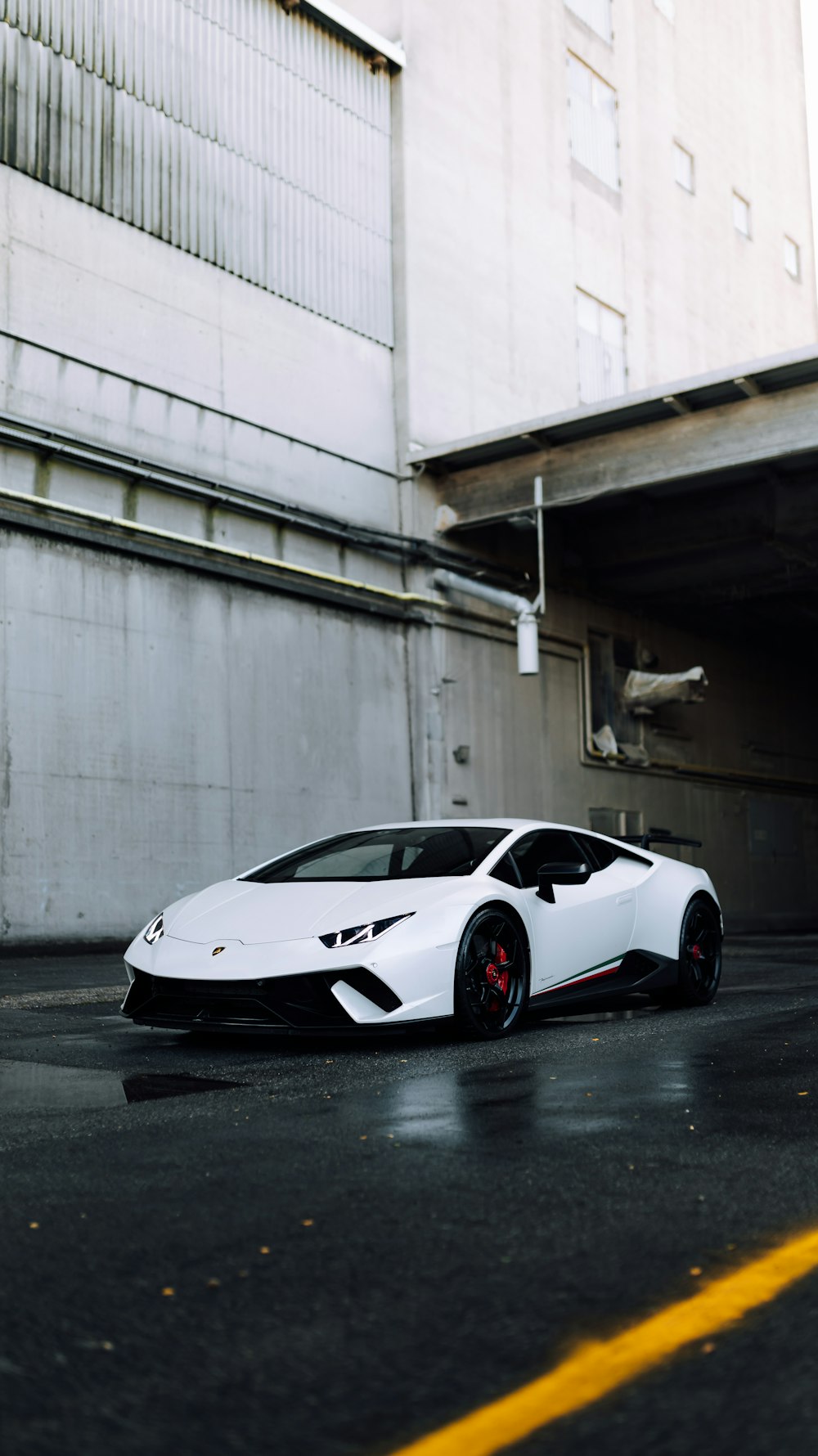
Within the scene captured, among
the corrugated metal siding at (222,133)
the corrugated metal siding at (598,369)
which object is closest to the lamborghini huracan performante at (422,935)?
the corrugated metal siding at (222,133)

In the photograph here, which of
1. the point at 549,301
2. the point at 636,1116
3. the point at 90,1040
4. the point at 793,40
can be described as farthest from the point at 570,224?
the point at 636,1116

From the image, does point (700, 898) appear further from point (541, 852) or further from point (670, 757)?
point (670, 757)

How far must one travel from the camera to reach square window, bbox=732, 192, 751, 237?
30859mm

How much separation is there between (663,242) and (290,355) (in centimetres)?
1253

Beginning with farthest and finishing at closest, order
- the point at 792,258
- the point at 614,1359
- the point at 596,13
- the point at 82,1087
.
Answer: the point at 792,258, the point at 596,13, the point at 82,1087, the point at 614,1359

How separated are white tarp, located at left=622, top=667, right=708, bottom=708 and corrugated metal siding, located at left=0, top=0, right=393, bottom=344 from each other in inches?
313

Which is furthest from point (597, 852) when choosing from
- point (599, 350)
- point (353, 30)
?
point (599, 350)

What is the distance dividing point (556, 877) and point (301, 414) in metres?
12.2

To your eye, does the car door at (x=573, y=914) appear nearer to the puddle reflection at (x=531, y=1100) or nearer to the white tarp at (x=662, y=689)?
the puddle reflection at (x=531, y=1100)

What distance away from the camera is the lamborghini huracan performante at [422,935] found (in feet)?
20.6

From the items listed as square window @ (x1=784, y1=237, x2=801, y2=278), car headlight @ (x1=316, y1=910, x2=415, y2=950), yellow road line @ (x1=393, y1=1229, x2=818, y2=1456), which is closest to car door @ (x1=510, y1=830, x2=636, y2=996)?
car headlight @ (x1=316, y1=910, x2=415, y2=950)

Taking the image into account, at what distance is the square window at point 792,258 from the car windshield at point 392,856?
29615 mm

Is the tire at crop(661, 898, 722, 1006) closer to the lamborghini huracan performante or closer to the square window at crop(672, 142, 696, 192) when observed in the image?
the lamborghini huracan performante

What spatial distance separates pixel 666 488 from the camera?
20156 mm
